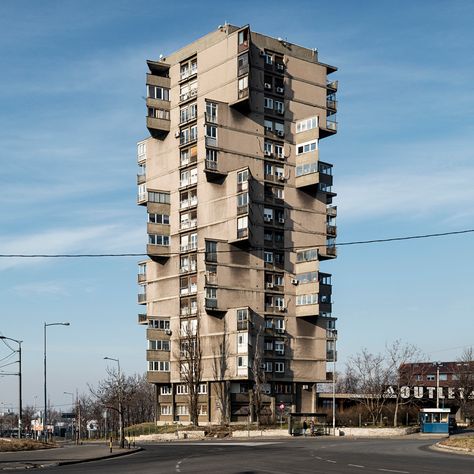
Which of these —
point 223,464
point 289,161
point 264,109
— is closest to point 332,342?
point 289,161

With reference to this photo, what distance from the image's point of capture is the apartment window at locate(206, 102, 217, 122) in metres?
102

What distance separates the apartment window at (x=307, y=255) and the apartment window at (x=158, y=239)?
58.6ft

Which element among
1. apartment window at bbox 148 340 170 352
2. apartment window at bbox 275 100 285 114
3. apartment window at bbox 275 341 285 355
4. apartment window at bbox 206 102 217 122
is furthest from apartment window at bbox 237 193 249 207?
apartment window at bbox 148 340 170 352

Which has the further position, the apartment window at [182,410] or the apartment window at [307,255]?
the apartment window at [182,410]

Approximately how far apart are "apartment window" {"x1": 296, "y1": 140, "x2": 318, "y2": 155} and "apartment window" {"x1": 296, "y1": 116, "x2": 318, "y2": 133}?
2058 millimetres

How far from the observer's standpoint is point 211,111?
102 m

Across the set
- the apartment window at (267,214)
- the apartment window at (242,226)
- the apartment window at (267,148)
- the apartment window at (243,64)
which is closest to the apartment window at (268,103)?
the apartment window at (267,148)

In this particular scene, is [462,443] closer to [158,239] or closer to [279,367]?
[279,367]

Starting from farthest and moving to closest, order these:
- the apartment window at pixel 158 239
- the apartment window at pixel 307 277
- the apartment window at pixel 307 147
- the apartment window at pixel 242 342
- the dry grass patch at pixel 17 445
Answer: the apartment window at pixel 158 239 → the apartment window at pixel 307 147 → the apartment window at pixel 307 277 → the apartment window at pixel 242 342 → the dry grass patch at pixel 17 445

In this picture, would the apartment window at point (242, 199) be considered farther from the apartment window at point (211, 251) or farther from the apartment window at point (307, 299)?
the apartment window at point (307, 299)

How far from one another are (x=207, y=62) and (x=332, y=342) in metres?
41.9

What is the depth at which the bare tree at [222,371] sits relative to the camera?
101 m

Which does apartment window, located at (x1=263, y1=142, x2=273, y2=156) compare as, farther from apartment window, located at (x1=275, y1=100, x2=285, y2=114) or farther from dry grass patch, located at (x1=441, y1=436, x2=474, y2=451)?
dry grass patch, located at (x1=441, y1=436, x2=474, y2=451)

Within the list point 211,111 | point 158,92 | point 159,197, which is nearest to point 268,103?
point 211,111
